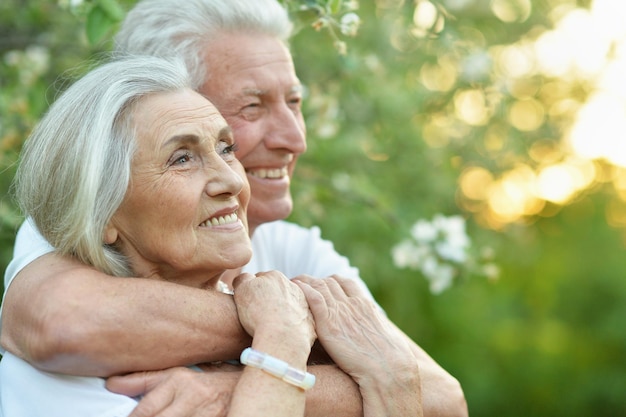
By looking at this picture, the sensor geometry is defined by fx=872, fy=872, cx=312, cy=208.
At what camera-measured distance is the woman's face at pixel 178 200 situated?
8.17 feet

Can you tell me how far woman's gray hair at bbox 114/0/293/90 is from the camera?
3148 millimetres

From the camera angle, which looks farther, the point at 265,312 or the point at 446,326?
the point at 446,326

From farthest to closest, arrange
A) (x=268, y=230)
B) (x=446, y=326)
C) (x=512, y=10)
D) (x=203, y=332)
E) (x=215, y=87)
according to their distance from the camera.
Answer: (x=446, y=326), (x=512, y=10), (x=268, y=230), (x=215, y=87), (x=203, y=332)

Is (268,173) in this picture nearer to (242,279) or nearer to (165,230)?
(242,279)

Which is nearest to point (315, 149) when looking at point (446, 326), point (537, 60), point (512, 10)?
point (512, 10)

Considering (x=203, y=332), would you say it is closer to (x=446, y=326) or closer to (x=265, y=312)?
(x=265, y=312)

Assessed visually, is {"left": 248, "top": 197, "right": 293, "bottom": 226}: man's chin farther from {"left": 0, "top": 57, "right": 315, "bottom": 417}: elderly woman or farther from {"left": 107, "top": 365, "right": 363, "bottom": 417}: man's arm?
{"left": 107, "top": 365, "right": 363, "bottom": 417}: man's arm

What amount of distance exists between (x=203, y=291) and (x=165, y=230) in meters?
0.21

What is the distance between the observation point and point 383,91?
204 inches

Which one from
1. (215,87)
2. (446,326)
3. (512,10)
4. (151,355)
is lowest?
(446,326)

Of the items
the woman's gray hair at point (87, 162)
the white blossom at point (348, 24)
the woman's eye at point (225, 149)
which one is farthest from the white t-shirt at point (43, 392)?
the white blossom at point (348, 24)

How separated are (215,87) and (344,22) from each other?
0.54m

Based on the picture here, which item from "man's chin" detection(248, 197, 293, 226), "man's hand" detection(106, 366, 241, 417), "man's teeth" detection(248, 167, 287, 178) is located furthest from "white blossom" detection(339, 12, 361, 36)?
"man's hand" detection(106, 366, 241, 417)

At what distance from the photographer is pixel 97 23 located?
3203mm
